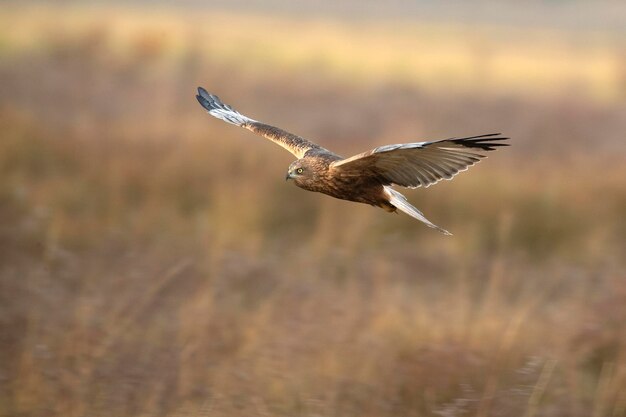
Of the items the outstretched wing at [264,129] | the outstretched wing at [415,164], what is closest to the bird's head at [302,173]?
the outstretched wing at [415,164]

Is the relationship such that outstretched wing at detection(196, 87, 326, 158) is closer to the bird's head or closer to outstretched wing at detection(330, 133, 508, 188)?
the bird's head

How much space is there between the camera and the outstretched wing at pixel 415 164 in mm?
4797

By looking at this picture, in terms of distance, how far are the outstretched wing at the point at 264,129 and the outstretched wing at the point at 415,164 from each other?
0.52 m

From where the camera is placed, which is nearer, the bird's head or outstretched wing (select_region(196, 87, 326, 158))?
the bird's head

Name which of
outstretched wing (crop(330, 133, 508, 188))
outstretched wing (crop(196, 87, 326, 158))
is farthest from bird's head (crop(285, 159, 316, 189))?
outstretched wing (crop(196, 87, 326, 158))

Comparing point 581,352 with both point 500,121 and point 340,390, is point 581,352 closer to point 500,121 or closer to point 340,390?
point 340,390

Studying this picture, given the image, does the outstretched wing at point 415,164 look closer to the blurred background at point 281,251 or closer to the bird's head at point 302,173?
the bird's head at point 302,173

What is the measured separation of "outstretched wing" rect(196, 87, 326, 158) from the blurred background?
2.75 feet

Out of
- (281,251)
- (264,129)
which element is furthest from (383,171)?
(281,251)

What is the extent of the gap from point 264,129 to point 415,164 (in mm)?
1204

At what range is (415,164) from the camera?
501 cm

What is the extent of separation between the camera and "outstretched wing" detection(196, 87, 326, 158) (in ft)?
18.5

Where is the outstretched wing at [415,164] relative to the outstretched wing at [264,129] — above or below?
below

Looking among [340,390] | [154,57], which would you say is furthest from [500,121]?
[340,390]
